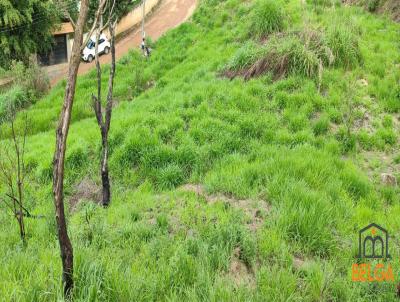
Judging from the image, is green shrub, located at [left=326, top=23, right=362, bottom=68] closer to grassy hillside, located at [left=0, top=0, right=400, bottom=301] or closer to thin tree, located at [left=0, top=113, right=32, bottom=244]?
grassy hillside, located at [left=0, top=0, right=400, bottom=301]

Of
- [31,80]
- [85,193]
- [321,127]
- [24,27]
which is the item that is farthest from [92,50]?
[321,127]

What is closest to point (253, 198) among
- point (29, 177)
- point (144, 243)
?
Result: point (144, 243)

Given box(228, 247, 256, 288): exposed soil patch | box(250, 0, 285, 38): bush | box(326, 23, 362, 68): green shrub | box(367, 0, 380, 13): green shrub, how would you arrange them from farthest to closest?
box(367, 0, 380, 13): green shrub → box(250, 0, 285, 38): bush → box(326, 23, 362, 68): green shrub → box(228, 247, 256, 288): exposed soil patch

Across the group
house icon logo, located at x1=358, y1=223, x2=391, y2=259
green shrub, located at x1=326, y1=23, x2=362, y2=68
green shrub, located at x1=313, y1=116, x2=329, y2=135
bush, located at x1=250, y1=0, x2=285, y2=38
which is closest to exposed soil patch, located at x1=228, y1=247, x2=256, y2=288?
house icon logo, located at x1=358, y1=223, x2=391, y2=259

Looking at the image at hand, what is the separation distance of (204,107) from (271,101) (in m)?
1.49

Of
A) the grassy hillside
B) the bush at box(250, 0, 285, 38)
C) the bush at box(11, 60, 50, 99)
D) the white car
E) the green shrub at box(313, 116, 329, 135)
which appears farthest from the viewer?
the white car

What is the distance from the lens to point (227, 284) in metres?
3.72

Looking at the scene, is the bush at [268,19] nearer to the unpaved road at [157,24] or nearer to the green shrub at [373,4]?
the green shrub at [373,4]

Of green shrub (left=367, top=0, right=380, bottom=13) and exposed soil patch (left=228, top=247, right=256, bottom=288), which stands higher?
green shrub (left=367, top=0, right=380, bottom=13)

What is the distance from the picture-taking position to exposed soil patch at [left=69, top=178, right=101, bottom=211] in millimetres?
7188

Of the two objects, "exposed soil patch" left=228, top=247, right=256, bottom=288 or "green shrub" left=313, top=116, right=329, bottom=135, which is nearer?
"exposed soil patch" left=228, top=247, right=256, bottom=288

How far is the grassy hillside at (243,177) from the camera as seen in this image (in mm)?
3826

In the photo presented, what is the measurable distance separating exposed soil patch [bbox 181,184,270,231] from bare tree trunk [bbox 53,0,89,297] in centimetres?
239

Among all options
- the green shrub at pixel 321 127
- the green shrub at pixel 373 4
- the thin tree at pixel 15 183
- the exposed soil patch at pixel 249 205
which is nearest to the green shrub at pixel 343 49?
the green shrub at pixel 321 127
